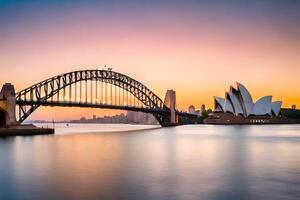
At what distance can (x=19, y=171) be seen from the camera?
23.2 meters

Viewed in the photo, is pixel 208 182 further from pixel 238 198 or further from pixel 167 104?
pixel 167 104

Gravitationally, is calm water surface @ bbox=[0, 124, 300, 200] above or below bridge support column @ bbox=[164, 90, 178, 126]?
below

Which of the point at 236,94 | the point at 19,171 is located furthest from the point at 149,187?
the point at 236,94

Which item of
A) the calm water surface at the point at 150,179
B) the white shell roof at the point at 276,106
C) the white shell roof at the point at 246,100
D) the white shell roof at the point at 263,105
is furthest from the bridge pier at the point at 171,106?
the calm water surface at the point at 150,179

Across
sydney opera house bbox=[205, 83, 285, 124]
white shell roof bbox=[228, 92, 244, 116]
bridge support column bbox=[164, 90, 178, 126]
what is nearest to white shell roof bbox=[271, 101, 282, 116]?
Answer: sydney opera house bbox=[205, 83, 285, 124]

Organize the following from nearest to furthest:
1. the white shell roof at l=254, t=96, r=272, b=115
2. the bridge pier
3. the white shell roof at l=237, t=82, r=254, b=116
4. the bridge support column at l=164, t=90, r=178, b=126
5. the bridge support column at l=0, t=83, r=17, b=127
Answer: the bridge support column at l=0, t=83, r=17, b=127, the bridge pier, the bridge support column at l=164, t=90, r=178, b=126, the white shell roof at l=237, t=82, r=254, b=116, the white shell roof at l=254, t=96, r=272, b=115

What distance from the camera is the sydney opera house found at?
147 meters

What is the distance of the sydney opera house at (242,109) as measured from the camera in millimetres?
146750

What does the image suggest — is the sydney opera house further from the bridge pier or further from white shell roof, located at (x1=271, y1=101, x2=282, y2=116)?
the bridge pier

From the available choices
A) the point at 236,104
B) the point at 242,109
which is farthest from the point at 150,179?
the point at 242,109

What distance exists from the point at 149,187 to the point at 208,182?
115 inches

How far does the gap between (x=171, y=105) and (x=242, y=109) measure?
32067 millimetres

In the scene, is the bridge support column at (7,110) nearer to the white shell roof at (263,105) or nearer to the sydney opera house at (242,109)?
the sydney opera house at (242,109)

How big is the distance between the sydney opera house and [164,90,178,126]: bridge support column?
798 inches
